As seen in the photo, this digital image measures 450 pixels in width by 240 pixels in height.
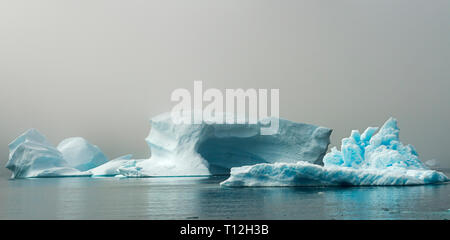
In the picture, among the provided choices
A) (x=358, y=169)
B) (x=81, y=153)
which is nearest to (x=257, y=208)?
(x=358, y=169)

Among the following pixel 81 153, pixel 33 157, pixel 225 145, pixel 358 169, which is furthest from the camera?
pixel 81 153

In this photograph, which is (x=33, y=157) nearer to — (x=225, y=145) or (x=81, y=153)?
(x=81, y=153)

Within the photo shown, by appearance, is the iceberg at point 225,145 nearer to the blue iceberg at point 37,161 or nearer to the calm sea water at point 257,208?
the blue iceberg at point 37,161

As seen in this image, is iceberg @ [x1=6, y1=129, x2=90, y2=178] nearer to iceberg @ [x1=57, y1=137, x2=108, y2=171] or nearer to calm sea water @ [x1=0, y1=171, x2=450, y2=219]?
iceberg @ [x1=57, y1=137, x2=108, y2=171]

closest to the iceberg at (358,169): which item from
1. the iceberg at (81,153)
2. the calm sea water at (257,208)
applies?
the calm sea water at (257,208)

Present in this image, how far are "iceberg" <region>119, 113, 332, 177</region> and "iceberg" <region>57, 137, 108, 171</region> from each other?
11595 millimetres

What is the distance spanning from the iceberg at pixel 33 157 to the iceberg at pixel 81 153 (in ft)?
15.8

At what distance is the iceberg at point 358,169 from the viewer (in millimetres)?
14656

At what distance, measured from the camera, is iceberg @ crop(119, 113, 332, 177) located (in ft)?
88.6

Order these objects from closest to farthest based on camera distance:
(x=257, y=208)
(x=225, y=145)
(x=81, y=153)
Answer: (x=257, y=208), (x=225, y=145), (x=81, y=153)

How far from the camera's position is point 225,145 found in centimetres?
2891

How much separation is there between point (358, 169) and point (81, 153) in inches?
1151

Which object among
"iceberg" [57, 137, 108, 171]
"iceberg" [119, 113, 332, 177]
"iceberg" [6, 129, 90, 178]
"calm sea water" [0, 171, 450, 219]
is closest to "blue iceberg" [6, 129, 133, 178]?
"iceberg" [6, 129, 90, 178]
